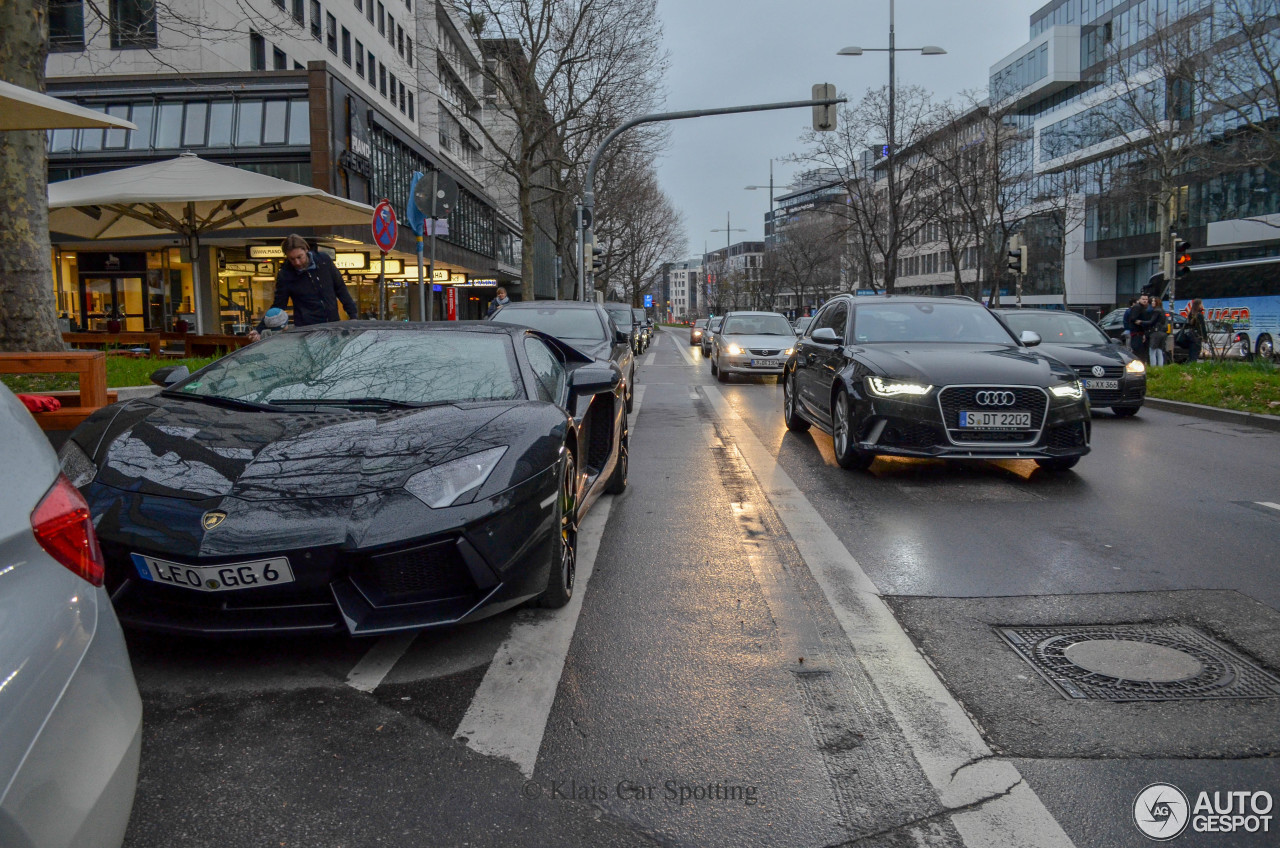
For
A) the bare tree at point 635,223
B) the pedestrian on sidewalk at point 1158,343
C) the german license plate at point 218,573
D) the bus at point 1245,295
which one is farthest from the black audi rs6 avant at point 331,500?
the bare tree at point 635,223

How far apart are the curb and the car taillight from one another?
12.9m

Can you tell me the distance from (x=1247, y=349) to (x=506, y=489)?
31251 mm

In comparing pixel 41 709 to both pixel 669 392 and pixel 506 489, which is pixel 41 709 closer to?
pixel 506 489

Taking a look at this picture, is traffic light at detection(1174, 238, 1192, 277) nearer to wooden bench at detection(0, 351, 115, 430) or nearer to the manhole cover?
the manhole cover

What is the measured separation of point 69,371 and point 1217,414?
1317cm

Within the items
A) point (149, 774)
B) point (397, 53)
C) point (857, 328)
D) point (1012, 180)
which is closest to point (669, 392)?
point (857, 328)

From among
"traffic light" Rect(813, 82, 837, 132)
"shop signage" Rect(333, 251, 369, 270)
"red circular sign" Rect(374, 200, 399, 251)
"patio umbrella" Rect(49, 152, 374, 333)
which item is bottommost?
"red circular sign" Rect(374, 200, 399, 251)

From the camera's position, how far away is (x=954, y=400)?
24.3ft

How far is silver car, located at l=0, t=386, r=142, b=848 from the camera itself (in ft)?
5.19

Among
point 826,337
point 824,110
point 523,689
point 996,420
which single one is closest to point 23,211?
point 826,337

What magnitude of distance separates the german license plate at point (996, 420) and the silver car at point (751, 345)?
12012 millimetres

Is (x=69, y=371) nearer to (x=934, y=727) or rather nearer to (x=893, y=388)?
(x=893, y=388)

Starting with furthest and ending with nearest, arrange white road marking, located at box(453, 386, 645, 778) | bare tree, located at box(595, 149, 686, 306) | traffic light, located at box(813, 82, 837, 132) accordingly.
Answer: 1. bare tree, located at box(595, 149, 686, 306)
2. traffic light, located at box(813, 82, 837, 132)
3. white road marking, located at box(453, 386, 645, 778)

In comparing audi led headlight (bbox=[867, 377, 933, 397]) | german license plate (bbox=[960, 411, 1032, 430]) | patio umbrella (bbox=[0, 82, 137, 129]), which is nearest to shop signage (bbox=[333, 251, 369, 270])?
patio umbrella (bbox=[0, 82, 137, 129])
